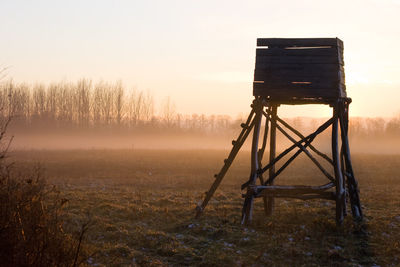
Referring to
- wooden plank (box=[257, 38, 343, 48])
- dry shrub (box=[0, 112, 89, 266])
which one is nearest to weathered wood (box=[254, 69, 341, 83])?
wooden plank (box=[257, 38, 343, 48])

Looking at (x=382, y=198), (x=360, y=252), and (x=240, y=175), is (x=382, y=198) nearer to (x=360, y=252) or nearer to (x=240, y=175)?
(x=360, y=252)

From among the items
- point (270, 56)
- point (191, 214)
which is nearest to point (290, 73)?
point (270, 56)

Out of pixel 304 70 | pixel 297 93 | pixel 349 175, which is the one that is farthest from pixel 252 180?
pixel 304 70

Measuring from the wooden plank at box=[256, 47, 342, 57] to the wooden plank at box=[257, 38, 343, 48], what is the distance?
0.13 meters

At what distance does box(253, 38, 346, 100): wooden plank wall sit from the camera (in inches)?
465

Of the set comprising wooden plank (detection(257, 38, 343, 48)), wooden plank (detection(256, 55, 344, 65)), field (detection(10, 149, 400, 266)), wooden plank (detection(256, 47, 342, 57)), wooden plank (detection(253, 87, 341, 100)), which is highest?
wooden plank (detection(257, 38, 343, 48))

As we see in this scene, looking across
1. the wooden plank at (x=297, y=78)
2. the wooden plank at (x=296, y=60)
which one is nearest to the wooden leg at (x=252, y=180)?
the wooden plank at (x=297, y=78)

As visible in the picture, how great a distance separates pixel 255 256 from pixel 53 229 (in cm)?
400

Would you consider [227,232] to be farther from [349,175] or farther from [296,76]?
[296,76]

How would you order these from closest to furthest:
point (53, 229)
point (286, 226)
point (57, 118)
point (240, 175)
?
point (53, 229) → point (286, 226) → point (240, 175) → point (57, 118)

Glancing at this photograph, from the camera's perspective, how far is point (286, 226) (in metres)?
11.1

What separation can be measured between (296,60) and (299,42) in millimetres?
527

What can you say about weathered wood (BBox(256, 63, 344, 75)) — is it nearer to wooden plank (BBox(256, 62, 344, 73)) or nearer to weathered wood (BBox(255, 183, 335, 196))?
wooden plank (BBox(256, 62, 344, 73))

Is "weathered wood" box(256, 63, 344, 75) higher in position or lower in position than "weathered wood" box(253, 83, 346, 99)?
higher
